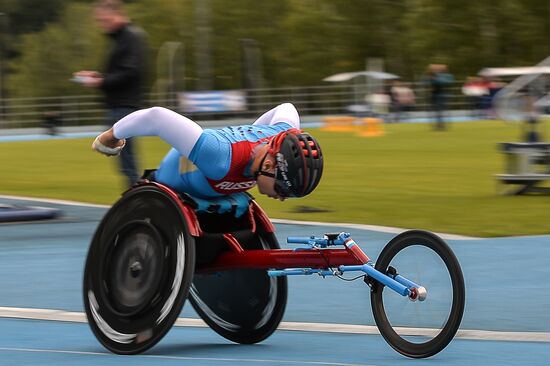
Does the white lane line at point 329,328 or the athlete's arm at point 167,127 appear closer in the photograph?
the athlete's arm at point 167,127

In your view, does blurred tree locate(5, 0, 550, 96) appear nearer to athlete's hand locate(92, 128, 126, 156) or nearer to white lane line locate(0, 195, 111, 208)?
white lane line locate(0, 195, 111, 208)

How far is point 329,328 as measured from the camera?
25.5 feet

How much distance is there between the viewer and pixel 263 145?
683 centimetres

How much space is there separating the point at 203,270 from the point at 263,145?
719mm

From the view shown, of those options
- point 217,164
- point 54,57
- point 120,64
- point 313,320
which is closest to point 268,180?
point 217,164

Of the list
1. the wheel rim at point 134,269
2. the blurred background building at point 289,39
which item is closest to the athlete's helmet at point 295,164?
the wheel rim at point 134,269

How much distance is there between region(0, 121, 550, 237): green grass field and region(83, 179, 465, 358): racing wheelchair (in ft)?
19.2

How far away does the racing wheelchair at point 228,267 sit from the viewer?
6512mm

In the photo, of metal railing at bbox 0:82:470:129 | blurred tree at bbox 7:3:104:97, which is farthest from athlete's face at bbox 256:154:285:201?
blurred tree at bbox 7:3:104:97

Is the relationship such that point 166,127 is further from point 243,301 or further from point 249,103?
point 249,103

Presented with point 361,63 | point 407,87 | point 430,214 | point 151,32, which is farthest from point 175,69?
point 430,214

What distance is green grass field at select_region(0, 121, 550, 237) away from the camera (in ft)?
47.3

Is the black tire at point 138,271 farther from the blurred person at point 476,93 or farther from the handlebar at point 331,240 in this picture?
the blurred person at point 476,93

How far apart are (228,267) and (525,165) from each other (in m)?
11.2
